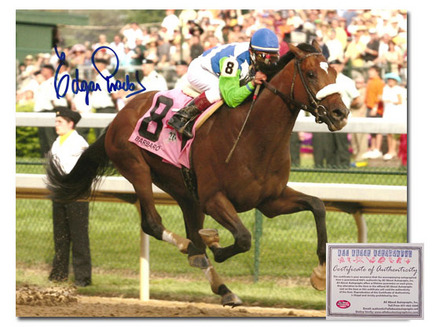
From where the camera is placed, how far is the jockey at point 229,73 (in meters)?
6.05

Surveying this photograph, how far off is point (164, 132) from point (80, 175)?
3.18 feet

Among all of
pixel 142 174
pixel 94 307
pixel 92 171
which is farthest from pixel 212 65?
pixel 94 307

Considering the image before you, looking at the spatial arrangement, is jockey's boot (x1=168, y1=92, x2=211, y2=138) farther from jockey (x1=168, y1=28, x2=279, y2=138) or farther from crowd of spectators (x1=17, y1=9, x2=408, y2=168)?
crowd of spectators (x1=17, y1=9, x2=408, y2=168)

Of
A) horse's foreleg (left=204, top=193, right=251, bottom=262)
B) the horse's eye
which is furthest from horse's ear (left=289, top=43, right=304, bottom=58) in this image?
horse's foreleg (left=204, top=193, right=251, bottom=262)

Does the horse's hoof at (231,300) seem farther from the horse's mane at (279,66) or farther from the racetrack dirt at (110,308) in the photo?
the horse's mane at (279,66)

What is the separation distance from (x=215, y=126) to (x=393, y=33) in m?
1.95

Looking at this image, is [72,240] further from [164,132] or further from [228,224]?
[228,224]

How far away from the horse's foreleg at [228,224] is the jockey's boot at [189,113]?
1.73ft

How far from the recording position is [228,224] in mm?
6047

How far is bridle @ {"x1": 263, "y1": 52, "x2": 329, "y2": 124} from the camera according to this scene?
565cm

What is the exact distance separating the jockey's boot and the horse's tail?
101 centimetres

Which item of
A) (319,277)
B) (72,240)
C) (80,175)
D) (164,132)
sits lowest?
(319,277)

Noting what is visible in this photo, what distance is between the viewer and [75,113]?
7.17 meters

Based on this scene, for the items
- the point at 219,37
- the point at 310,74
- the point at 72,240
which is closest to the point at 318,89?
the point at 310,74
